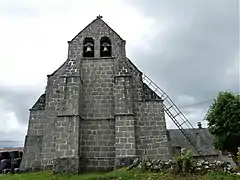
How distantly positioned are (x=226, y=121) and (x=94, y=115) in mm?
10029

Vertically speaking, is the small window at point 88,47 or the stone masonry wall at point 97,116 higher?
the small window at point 88,47

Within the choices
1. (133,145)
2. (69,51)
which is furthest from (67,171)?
(69,51)

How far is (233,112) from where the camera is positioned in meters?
22.1

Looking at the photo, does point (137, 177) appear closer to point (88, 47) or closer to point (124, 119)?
point (124, 119)

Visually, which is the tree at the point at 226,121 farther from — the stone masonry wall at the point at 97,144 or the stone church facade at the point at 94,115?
the stone masonry wall at the point at 97,144

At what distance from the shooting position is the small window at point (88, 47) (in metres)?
21.0

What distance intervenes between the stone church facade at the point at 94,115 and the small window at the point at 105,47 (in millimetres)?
71

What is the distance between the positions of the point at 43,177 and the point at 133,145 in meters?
5.29

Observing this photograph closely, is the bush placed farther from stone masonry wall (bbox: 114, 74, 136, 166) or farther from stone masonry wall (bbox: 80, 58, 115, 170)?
stone masonry wall (bbox: 80, 58, 115, 170)

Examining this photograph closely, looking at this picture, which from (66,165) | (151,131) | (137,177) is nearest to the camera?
(137,177)

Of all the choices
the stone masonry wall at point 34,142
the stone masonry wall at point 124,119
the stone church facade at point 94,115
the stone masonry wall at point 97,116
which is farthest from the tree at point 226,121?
the stone masonry wall at point 34,142

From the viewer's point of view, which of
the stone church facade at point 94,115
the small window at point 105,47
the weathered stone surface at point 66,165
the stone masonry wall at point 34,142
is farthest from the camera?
the small window at point 105,47

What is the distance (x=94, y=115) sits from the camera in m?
19.2

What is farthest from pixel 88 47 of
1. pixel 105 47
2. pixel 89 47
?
pixel 105 47
